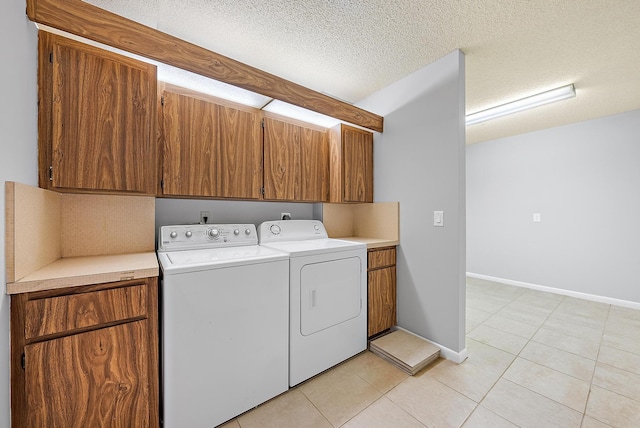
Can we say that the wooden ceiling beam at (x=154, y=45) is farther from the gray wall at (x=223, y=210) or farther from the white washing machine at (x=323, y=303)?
the white washing machine at (x=323, y=303)

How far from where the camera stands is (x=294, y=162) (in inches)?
89.5

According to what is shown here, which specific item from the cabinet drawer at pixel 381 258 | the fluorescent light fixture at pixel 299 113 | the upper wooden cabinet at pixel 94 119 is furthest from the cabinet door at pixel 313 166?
the upper wooden cabinet at pixel 94 119

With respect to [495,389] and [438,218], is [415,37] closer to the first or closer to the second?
[438,218]

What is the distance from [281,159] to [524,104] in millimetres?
2763

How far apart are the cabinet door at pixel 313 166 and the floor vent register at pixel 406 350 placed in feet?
4.60

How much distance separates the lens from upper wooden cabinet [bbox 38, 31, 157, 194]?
1238 mm

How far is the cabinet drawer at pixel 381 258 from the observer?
219 centimetres

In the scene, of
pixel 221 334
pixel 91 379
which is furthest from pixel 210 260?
pixel 91 379

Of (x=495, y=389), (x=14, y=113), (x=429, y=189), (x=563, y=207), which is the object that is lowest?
(x=495, y=389)

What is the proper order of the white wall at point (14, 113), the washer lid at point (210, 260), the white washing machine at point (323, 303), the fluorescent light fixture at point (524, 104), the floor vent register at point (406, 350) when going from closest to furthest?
the white wall at point (14, 113) < the washer lid at point (210, 260) < the white washing machine at point (323, 303) < the floor vent register at point (406, 350) < the fluorescent light fixture at point (524, 104)

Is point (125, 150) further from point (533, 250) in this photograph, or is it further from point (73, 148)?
point (533, 250)

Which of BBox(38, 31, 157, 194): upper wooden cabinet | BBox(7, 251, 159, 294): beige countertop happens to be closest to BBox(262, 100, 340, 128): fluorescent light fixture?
BBox(38, 31, 157, 194): upper wooden cabinet

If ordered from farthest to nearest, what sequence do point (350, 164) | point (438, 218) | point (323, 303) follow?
1. point (350, 164)
2. point (438, 218)
3. point (323, 303)

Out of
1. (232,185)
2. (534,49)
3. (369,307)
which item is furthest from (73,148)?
(534,49)
